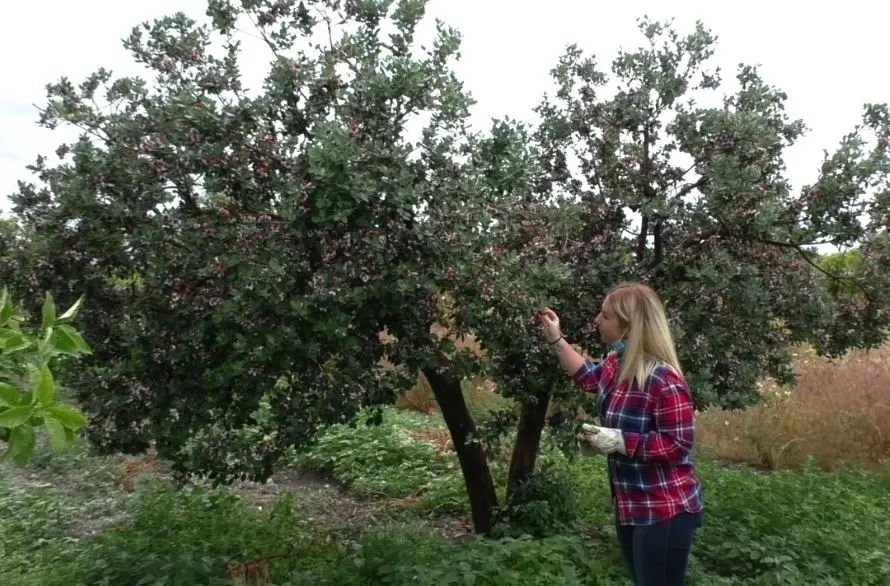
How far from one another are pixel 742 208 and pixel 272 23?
106 inches

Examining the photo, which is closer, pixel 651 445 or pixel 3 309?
pixel 3 309

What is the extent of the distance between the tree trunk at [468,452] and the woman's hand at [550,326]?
4.84ft

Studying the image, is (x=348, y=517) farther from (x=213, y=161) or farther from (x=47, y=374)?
(x=47, y=374)

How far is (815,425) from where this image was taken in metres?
8.88

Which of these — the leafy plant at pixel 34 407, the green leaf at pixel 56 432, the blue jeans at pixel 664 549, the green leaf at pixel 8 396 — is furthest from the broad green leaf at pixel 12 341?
the blue jeans at pixel 664 549

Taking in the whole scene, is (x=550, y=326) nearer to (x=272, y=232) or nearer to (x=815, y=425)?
(x=272, y=232)

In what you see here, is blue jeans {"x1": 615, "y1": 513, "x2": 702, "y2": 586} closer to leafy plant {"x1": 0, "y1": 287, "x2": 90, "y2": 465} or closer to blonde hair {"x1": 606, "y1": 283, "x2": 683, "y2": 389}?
blonde hair {"x1": 606, "y1": 283, "x2": 683, "y2": 389}

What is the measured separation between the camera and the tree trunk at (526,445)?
225 inches

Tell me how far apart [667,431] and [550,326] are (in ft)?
3.10

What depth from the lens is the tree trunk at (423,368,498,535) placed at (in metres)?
5.39

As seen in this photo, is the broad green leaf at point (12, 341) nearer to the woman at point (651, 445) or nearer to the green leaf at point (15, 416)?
the green leaf at point (15, 416)

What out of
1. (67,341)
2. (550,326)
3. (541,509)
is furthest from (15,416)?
(541,509)

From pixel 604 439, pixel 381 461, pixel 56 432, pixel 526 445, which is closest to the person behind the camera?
pixel 56 432

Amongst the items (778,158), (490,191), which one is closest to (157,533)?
(490,191)
